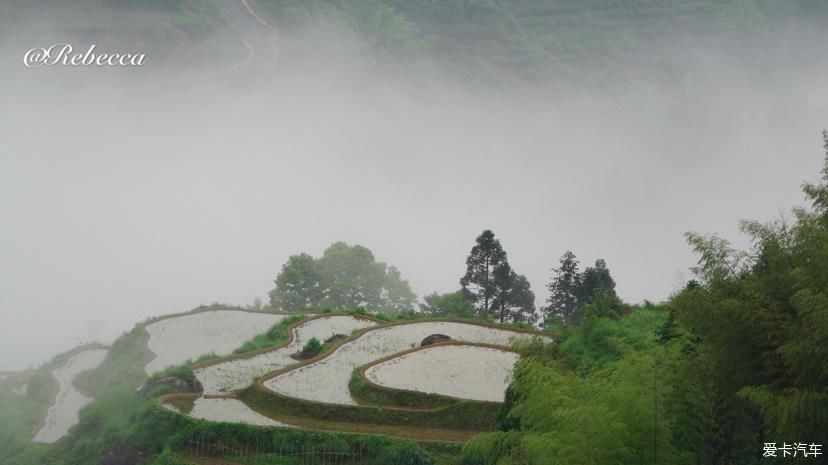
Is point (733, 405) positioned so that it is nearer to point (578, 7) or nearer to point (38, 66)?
point (38, 66)

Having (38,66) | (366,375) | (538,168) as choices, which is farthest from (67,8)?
(366,375)

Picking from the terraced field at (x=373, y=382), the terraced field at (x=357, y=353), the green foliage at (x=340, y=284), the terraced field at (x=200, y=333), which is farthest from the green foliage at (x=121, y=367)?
the green foliage at (x=340, y=284)

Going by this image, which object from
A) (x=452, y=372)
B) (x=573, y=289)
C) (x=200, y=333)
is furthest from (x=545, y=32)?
(x=452, y=372)

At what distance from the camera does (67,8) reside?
529 feet

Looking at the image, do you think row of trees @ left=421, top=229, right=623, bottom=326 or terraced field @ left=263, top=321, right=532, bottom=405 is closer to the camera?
terraced field @ left=263, top=321, right=532, bottom=405

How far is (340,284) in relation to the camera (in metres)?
56.7

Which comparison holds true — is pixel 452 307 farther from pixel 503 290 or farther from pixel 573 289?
pixel 573 289

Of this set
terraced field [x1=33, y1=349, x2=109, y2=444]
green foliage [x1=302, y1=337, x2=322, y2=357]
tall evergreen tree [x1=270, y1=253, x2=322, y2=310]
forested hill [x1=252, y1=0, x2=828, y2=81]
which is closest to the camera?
terraced field [x1=33, y1=349, x2=109, y2=444]

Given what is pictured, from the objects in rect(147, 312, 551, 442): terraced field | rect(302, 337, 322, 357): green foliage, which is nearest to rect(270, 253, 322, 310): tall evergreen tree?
rect(147, 312, 551, 442): terraced field

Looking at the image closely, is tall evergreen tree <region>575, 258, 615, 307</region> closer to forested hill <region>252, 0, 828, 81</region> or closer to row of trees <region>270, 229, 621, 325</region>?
row of trees <region>270, 229, 621, 325</region>

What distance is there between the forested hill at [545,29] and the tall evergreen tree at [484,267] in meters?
147

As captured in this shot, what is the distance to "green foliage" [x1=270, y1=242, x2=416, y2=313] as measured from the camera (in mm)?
55125

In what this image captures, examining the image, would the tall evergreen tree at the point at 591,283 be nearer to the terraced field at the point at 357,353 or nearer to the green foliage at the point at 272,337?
the terraced field at the point at 357,353

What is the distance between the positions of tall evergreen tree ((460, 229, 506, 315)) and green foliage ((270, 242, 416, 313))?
37.9 ft
